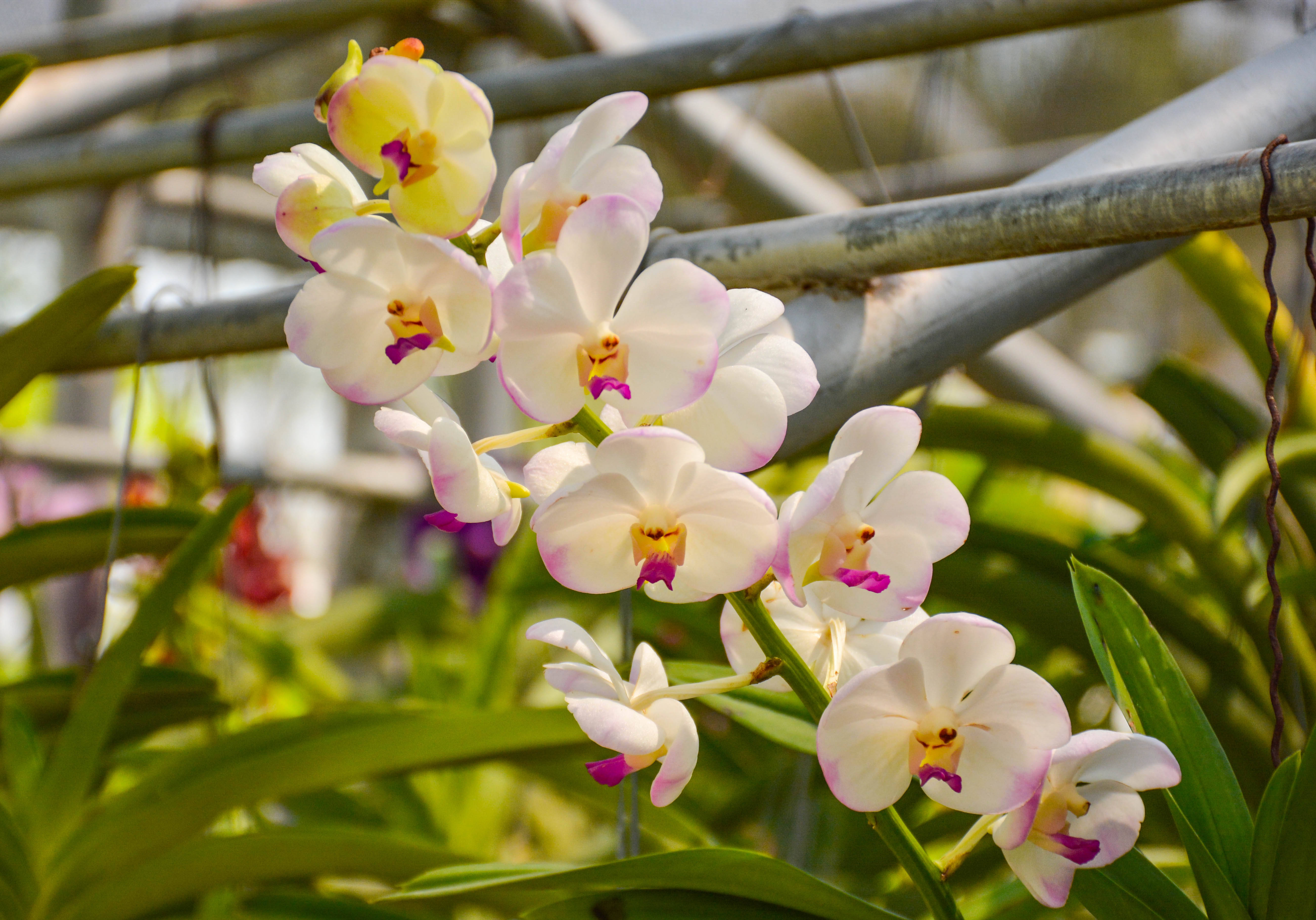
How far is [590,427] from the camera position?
0.25 meters

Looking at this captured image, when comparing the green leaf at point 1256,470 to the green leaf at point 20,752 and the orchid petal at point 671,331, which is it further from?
the green leaf at point 20,752

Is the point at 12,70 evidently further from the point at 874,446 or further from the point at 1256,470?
the point at 1256,470

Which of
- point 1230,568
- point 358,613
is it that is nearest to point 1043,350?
point 1230,568

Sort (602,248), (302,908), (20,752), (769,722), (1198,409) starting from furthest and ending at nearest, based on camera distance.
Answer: (1198,409) → (20,752) → (302,908) → (769,722) → (602,248)

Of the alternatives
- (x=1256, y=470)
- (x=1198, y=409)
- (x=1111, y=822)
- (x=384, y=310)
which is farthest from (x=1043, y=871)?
(x=1198, y=409)

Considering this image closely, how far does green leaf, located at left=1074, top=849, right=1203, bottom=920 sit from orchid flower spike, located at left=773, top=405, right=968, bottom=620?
0.11 meters

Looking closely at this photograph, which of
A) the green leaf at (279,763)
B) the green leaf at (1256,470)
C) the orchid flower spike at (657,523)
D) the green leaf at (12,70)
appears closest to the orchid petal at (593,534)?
the orchid flower spike at (657,523)

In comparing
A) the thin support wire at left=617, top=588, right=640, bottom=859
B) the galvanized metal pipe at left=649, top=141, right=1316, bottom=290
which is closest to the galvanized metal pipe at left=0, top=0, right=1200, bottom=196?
the galvanized metal pipe at left=649, top=141, right=1316, bottom=290

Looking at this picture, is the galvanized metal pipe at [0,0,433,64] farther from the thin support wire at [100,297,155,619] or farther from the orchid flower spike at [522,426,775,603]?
the orchid flower spike at [522,426,775,603]

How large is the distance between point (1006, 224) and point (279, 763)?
16.5 inches

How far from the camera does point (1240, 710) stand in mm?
591

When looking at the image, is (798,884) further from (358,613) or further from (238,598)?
(238,598)

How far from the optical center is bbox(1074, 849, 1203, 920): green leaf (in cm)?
28

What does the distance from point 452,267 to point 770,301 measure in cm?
9
